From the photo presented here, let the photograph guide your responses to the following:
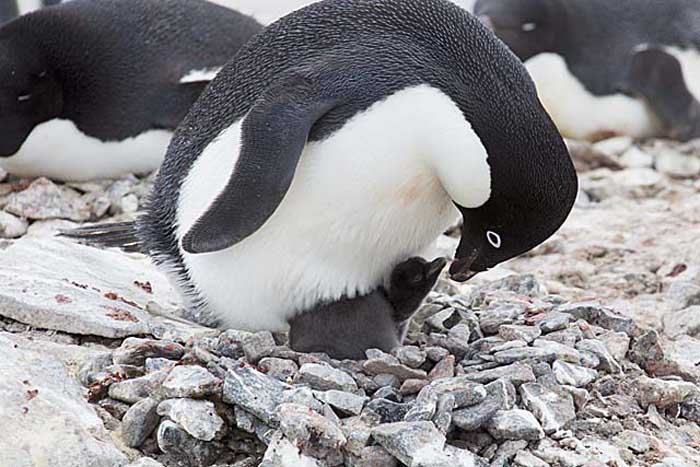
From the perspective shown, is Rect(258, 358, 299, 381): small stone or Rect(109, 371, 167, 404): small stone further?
Rect(258, 358, 299, 381): small stone

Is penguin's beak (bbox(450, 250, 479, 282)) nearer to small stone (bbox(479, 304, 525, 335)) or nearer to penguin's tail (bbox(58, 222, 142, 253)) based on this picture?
small stone (bbox(479, 304, 525, 335))

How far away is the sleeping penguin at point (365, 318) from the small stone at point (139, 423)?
484 millimetres

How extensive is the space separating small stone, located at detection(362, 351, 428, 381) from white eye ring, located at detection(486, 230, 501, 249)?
305mm

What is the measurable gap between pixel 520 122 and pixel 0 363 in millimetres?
1069

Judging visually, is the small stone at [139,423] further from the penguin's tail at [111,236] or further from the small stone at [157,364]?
the penguin's tail at [111,236]

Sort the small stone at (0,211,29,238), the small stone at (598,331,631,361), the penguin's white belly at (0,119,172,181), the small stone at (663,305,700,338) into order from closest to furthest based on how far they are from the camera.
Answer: the small stone at (598,331,631,361), the small stone at (663,305,700,338), the small stone at (0,211,29,238), the penguin's white belly at (0,119,172,181)

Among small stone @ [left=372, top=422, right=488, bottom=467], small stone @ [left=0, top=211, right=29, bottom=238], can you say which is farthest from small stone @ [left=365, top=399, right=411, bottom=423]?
small stone @ [left=0, top=211, right=29, bottom=238]

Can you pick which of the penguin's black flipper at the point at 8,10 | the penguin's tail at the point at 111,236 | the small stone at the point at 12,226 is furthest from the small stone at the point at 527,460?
the penguin's black flipper at the point at 8,10

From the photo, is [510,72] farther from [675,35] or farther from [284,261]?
[675,35]

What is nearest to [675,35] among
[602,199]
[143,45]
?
[602,199]

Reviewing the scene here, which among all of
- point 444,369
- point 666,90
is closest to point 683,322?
point 444,369

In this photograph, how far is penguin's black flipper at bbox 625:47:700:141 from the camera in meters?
6.27

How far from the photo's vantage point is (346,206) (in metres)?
2.49

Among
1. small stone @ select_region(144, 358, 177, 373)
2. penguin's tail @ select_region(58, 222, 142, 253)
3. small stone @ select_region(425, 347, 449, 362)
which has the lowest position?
penguin's tail @ select_region(58, 222, 142, 253)
